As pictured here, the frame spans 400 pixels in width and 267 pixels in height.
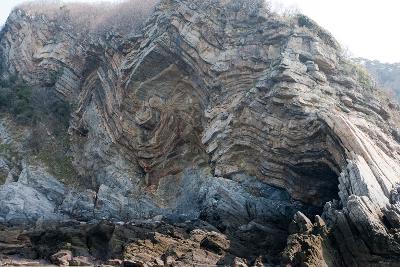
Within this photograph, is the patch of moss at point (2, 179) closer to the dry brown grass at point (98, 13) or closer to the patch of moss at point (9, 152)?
the patch of moss at point (9, 152)

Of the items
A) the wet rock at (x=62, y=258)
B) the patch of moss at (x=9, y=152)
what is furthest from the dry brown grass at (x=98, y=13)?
the wet rock at (x=62, y=258)

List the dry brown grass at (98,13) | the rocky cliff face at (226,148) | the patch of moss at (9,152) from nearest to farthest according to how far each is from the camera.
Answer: the rocky cliff face at (226,148) < the patch of moss at (9,152) < the dry brown grass at (98,13)

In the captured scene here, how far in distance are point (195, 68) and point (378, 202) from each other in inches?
581

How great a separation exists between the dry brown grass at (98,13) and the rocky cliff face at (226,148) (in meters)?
2.62

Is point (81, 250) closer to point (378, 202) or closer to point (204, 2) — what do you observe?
point (378, 202)

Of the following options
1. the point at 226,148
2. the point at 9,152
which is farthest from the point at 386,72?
the point at 9,152

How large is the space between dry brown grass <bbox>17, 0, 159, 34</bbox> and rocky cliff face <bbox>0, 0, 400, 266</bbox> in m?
2.62

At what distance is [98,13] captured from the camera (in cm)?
4294

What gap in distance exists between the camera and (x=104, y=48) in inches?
1330

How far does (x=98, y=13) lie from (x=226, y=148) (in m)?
23.5

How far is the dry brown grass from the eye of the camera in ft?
123

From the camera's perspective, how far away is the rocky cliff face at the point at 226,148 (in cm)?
1717

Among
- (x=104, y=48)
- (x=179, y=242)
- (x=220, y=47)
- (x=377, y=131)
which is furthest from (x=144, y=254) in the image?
(x=104, y=48)

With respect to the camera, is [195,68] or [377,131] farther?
[195,68]
